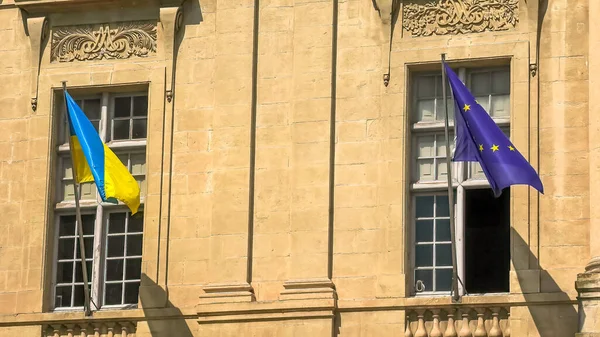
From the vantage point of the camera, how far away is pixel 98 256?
25797 mm

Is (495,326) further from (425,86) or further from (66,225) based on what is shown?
(66,225)

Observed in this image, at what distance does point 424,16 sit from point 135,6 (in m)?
4.17

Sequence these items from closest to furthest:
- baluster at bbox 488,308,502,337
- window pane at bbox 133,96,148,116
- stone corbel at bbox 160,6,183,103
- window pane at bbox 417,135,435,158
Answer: baluster at bbox 488,308,502,337, window pane at bbox 417,135,435,158, stone corbel at bbox 160,6,183,103, window pane at bbox 133,96,148,116

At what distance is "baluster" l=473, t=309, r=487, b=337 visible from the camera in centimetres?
2355

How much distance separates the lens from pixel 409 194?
2467 centimetres

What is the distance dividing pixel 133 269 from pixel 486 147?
213 inches

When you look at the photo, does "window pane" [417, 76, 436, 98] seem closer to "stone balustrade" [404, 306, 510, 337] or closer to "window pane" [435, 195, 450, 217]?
"window pane" [435, 195, 450, 217]

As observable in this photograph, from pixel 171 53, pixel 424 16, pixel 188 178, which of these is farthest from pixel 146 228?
pixel 424 16

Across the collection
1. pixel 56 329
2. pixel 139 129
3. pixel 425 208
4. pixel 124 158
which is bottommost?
pixel 56 329

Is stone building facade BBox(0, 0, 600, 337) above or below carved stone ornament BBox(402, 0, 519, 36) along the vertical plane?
below

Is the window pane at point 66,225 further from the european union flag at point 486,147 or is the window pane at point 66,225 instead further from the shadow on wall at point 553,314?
the shadow on wall at point 553,314

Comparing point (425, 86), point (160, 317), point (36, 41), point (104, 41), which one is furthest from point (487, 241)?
point (36, 41)

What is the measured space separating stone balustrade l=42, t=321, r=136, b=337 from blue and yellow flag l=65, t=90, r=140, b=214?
1562mm

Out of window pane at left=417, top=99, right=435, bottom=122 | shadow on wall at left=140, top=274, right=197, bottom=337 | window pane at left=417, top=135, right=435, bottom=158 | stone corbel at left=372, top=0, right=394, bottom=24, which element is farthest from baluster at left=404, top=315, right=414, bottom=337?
stone corbel at left=372, top=0, right=394, bottom=24
